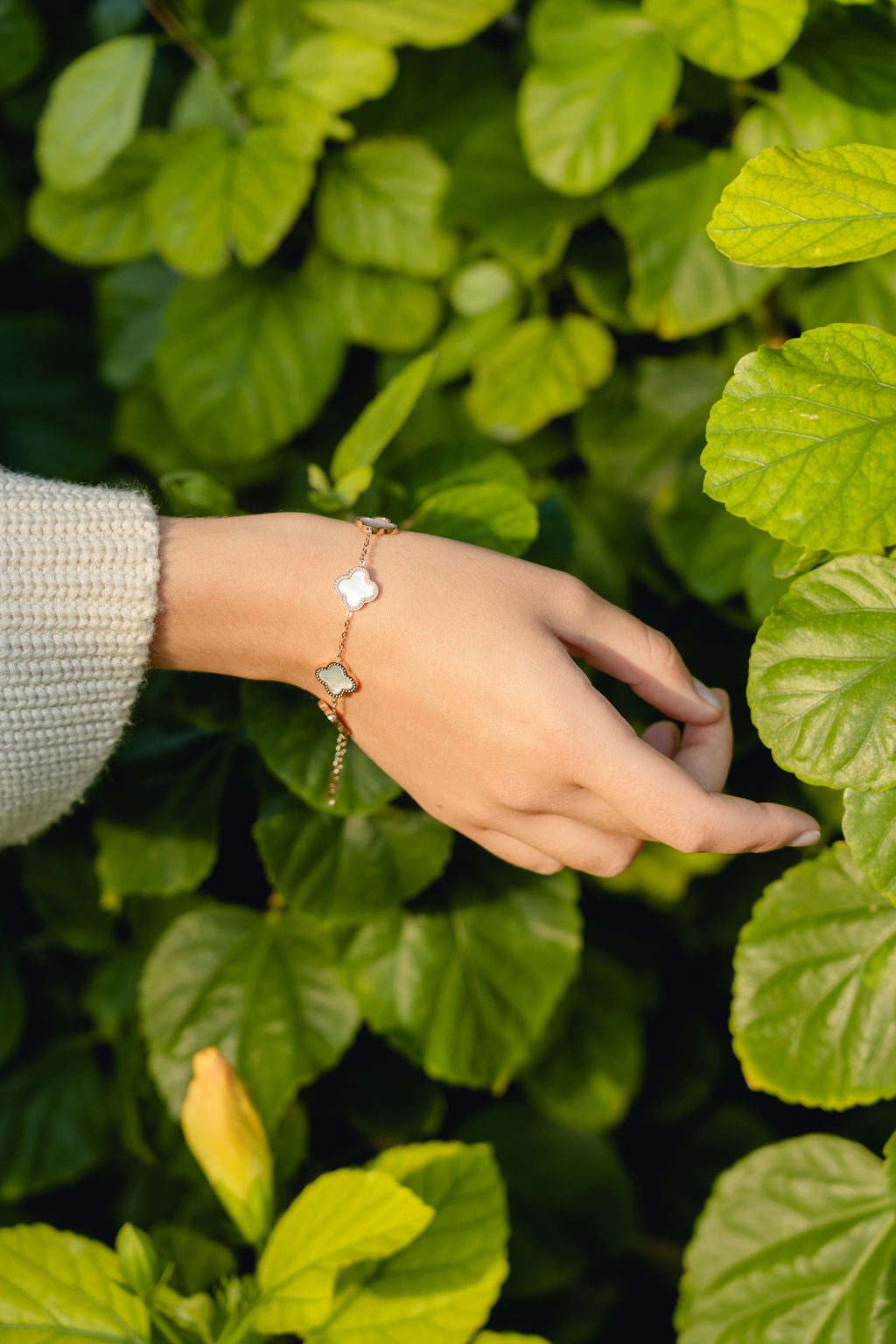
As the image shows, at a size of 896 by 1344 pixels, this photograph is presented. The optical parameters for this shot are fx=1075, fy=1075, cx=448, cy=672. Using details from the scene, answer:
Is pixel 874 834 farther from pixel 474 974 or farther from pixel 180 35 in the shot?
pixel 180 35

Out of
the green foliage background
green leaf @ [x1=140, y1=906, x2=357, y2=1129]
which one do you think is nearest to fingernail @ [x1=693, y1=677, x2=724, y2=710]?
the green foliage background

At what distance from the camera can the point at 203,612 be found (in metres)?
0.87

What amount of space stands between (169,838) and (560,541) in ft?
1.73

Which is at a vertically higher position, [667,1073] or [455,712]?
[455,712]

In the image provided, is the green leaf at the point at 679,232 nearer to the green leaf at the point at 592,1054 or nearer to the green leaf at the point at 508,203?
the green leaf at the point at 508,203

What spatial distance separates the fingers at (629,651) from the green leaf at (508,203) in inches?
28.1

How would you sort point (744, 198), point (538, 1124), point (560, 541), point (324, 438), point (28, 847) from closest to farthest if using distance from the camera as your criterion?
point (744, 198), point (560, 541), point (28, 847), point (538, 1124), point (324, 438)

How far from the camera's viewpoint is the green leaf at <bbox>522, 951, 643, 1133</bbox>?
1.33 meters

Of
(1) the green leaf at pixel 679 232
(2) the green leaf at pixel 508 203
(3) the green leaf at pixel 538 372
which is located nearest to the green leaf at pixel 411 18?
(2) the green leaf at pixel 508 203

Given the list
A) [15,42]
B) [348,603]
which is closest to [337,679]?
[348,603]

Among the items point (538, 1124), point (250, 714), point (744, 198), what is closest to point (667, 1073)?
point (538, 1124)

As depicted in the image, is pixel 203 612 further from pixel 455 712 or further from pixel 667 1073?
pixel 667 1073

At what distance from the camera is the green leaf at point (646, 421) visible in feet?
4.61

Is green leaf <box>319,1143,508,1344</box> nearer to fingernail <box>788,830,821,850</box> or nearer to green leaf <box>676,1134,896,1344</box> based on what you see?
green leaf <box>676,1134,896,1344</box>
